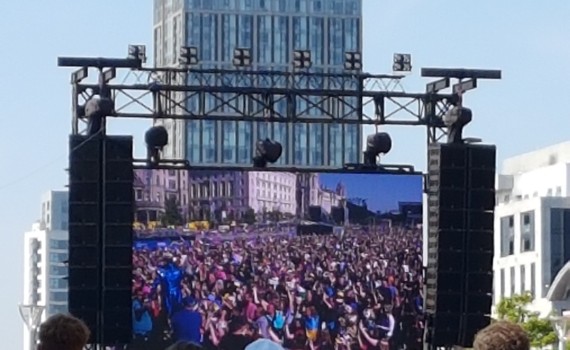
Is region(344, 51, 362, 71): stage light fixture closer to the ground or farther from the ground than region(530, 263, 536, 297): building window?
farther from the ground

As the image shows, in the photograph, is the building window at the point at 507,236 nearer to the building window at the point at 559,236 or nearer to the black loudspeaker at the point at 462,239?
the building window at the point at 559,236

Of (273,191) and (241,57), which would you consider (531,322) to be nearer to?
(273,191)

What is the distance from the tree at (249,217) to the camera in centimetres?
3397

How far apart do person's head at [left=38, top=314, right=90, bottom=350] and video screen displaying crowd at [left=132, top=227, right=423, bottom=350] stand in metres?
23.5

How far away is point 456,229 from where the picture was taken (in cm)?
3148

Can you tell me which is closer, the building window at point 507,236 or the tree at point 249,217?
the tree at point 249,217

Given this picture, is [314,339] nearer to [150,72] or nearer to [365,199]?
[365,199]

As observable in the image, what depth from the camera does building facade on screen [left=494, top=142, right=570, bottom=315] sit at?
104 metres

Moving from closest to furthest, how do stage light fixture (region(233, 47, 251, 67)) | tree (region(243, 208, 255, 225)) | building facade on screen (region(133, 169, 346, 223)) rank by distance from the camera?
building facade on screen (region(133, 169, 346, 223)), stage light fixture (region(233, 47, 251, 67)), tree (region(243, 208, 255, 225))

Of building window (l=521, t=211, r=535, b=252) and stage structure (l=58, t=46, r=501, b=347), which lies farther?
building window (l=521, t=211, r=535, b=252)

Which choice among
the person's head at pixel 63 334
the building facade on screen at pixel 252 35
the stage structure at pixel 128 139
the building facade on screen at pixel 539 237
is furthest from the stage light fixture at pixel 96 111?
the building facade on screen at pixel 252 35

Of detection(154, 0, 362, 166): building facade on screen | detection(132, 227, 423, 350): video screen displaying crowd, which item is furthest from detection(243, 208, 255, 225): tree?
detection(154, 0, 362, 166): building facade on screen

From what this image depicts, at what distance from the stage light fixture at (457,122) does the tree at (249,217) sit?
3896 millimetres

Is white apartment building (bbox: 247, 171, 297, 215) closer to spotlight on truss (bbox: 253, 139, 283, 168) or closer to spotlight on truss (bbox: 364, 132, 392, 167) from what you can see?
spotlight on truss (bbox: 253, 139, 283, 168)
